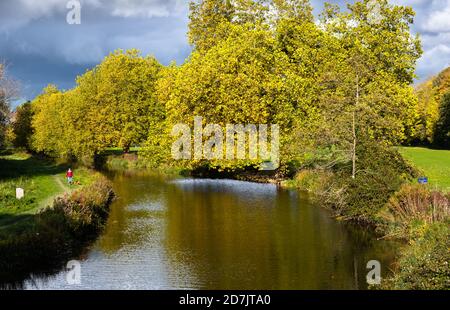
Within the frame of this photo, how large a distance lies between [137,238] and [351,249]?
38.5 ft

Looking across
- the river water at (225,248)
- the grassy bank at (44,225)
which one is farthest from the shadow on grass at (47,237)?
the river water at (225,248)

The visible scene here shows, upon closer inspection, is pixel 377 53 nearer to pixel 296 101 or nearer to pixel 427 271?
pixel 296 101

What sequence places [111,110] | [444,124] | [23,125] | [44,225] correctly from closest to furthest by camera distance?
[44,225] < [111,110] < [444,124] < [23,125]

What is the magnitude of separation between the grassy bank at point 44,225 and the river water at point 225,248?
97 centimetres

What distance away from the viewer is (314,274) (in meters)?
21.6

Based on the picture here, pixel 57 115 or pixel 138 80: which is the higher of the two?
pixel 138 80

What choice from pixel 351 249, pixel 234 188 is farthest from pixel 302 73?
pixel 351 249

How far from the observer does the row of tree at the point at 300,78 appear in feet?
125

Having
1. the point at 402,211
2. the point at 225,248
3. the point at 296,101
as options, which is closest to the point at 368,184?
the point at 402,211

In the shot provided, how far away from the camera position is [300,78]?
4725cm

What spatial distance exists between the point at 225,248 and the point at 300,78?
85.4 ft

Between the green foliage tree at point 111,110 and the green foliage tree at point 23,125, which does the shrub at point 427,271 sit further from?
the green foliage tree at point 23,125

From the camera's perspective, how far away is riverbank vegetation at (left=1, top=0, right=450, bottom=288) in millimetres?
32875
